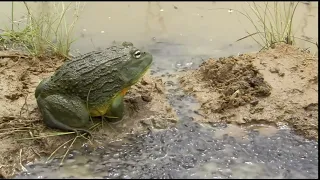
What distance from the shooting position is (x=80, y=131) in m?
4.63

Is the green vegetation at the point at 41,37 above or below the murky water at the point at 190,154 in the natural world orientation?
above

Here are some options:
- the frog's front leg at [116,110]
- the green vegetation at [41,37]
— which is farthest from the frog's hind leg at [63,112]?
the green vegetation at [41,37]

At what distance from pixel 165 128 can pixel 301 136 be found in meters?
1.31

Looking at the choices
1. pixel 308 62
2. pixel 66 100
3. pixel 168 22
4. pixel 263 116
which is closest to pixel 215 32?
pixel 168 22

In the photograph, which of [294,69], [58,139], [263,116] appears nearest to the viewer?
[58,139]

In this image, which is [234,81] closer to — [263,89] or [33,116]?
[263,89]

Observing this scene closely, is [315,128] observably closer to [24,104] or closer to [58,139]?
[58,139]

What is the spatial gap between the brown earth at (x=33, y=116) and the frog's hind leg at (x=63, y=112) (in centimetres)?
10

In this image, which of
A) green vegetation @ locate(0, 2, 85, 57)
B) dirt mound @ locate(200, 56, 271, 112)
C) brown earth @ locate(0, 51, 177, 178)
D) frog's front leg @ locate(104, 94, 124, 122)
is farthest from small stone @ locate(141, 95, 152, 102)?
green vegetation @ locate(0, 2, 85, 57)

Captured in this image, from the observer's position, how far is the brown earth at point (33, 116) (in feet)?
14.6

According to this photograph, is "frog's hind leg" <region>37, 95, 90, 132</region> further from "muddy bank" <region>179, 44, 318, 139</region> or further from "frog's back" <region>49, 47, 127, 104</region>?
"muddy bank" <region>179, 44, 318, 139</region>

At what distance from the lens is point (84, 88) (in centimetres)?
461

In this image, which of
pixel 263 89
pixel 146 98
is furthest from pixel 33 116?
pixel 263 89

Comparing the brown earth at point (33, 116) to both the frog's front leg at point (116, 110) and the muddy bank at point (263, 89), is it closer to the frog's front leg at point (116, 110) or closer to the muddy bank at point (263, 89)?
the frog's front leg at point (116, 110)
